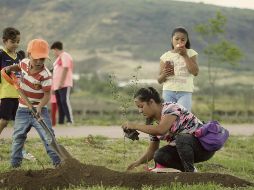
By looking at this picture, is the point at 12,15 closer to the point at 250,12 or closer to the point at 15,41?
the point at 250,12

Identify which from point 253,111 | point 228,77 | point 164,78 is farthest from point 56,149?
point 228,77

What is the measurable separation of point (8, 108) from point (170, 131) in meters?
3.00

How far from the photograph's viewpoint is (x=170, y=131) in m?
7.52

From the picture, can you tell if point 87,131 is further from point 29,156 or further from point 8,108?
point 29,156

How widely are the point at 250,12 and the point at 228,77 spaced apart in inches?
2315

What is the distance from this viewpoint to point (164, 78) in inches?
363

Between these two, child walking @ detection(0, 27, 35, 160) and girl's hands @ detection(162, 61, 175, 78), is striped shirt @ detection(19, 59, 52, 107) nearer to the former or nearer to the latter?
child walking @ detection(0, 27, 35, 160)

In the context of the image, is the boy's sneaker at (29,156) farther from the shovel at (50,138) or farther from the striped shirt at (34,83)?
the shovel at (50,138)

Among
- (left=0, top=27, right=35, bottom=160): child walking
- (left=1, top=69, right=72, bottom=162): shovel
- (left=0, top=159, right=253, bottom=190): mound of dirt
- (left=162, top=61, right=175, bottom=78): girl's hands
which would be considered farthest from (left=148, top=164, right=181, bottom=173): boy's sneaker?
(left=0, top=27, right=35, bottom=160): child walking

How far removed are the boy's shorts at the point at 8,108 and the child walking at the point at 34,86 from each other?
1.16 meters

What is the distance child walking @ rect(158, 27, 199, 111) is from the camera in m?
9.12

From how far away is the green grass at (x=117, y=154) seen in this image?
898cm

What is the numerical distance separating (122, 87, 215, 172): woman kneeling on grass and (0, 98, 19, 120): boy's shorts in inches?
98.8

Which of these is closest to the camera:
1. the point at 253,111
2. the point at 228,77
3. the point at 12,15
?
the point at 253,111
